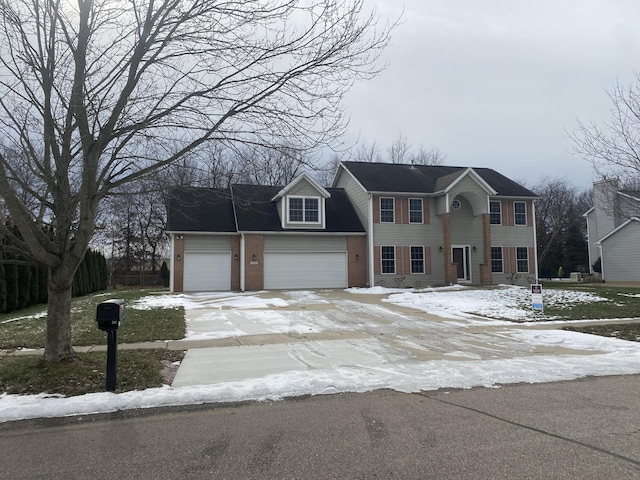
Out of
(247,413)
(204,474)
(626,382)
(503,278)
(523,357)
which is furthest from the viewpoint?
(503,278)

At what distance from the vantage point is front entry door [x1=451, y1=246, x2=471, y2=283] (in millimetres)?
27359

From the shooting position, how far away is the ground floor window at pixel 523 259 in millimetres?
27859

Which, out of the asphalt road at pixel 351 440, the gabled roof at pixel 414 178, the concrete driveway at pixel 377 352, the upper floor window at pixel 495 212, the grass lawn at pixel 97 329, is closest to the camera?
the asphalt road at pixel 351 440

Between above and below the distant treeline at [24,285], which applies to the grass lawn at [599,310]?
below

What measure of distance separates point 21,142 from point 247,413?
5019mm

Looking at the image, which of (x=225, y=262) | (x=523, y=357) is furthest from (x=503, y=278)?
(x=523, y=357)

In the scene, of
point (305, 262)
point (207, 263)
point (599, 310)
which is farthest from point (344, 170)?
point (599, 310)

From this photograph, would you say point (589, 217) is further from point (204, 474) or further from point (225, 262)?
point (204, 474)

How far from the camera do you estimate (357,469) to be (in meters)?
3.78

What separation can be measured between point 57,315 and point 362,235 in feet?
66.1

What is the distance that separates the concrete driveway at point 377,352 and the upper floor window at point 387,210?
12179 millimetres

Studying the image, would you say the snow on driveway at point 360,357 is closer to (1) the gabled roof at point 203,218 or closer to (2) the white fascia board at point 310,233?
(2) the white fascia board at point 310,233

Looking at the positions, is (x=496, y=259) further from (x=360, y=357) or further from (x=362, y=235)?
(x=360, y=357)

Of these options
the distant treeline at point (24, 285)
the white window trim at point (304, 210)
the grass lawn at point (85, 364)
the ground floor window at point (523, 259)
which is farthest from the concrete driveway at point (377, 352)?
the ground floor window at point (523, 259)
